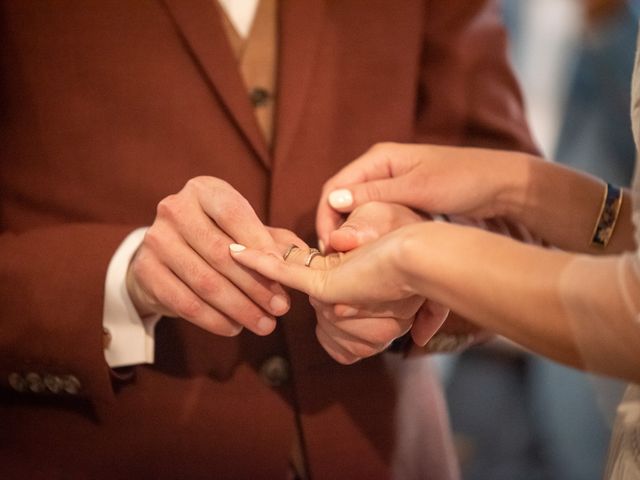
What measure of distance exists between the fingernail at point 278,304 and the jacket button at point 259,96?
23 centimetres

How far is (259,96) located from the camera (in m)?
0.75

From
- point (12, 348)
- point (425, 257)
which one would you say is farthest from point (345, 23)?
point (12, 348)

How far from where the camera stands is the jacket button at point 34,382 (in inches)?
28.3

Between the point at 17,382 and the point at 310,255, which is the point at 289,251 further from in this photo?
the point at 17,382

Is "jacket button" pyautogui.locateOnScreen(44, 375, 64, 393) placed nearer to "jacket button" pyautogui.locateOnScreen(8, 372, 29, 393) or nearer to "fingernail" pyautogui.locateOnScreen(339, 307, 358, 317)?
"jacket button" pyautogui.locateOnScreen(8, 372, 29, 393)

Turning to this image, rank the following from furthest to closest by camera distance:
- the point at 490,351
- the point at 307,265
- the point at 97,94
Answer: the point at 490,351
the point at 97,94
the point at 307,265

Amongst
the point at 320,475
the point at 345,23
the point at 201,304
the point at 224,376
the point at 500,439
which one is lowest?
the point at 500,439

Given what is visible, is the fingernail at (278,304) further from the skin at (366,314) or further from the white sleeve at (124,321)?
the white sleeve at (124,321)

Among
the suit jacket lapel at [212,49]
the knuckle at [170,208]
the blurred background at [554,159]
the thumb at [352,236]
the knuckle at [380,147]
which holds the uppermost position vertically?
the suit jacket lapel at [212,49]

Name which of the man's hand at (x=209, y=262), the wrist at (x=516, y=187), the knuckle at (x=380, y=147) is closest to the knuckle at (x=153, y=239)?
the man's hand at (x=209, y=262)

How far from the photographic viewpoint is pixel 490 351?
197 centimetres

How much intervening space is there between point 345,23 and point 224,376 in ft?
1.38

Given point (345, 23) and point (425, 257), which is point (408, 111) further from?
point (425, 257)

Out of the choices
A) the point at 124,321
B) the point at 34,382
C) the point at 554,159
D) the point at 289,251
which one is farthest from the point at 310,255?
the point at 554,159
